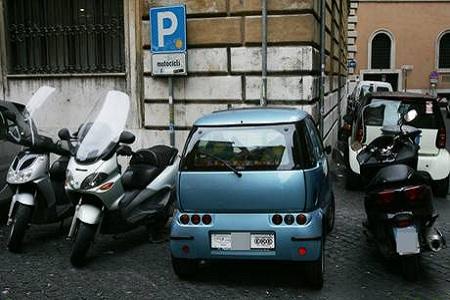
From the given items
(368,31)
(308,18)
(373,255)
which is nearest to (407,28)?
(368,31)

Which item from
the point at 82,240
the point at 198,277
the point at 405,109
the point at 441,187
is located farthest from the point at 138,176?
the point at 441,187

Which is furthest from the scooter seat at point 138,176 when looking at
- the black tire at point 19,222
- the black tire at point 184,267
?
the black tire at point 184,267

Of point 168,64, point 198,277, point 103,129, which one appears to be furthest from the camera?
point 168,64

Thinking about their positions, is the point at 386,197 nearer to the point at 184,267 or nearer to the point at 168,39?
the point at 184,267

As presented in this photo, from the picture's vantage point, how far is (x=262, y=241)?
452 centimetres

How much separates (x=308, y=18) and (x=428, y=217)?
4979 mm

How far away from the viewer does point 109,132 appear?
5.61 metres

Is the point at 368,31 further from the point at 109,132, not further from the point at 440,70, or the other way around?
the point at 109,132

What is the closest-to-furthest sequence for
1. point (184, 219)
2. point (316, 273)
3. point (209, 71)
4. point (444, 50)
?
point (316, 273) → point (184, 219) → point (209, 71) → point (444, 50)

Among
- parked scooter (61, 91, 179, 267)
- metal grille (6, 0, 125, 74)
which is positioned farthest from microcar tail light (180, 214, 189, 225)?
metal grille (6, 0, 125, 74)

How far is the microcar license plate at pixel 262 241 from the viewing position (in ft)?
14.8

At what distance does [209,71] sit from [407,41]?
33.5m

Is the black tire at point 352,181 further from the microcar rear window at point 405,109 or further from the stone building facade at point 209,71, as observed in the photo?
the stone building facade at point 209,71

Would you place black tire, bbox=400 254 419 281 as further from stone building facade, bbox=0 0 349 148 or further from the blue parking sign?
the blue parking sign
